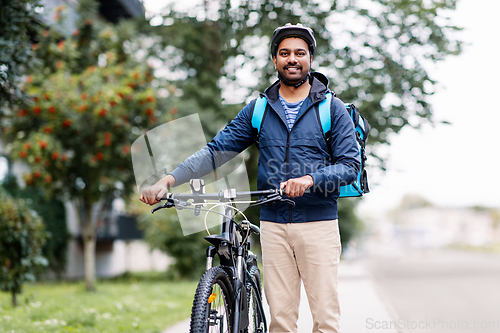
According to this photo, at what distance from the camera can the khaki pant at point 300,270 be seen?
3.01m

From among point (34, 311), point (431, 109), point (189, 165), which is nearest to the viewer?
point (189, 165)

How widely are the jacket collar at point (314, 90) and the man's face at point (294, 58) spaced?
0.32 feet

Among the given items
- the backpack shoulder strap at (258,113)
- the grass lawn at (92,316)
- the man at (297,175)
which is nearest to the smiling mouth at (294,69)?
the man at (297,175)

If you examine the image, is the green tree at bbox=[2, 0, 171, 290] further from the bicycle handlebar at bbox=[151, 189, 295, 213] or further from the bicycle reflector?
the bicycle reflector

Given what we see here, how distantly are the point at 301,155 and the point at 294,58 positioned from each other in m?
0.56

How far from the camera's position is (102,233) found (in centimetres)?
2378

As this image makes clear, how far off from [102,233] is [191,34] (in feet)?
39.1

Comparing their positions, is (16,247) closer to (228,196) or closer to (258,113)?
(258,113)

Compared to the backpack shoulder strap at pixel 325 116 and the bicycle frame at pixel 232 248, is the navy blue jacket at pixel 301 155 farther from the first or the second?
the bicycle frame at pixel 232 248

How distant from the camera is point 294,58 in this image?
9.88 ft

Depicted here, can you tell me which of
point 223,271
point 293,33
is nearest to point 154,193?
point 223,271

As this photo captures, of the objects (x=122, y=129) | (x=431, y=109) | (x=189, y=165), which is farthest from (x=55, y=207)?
(x=189, y=165)

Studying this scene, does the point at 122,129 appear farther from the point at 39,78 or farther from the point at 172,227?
the point at 172,227

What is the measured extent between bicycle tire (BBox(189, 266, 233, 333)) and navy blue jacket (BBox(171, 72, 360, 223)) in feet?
1.72
